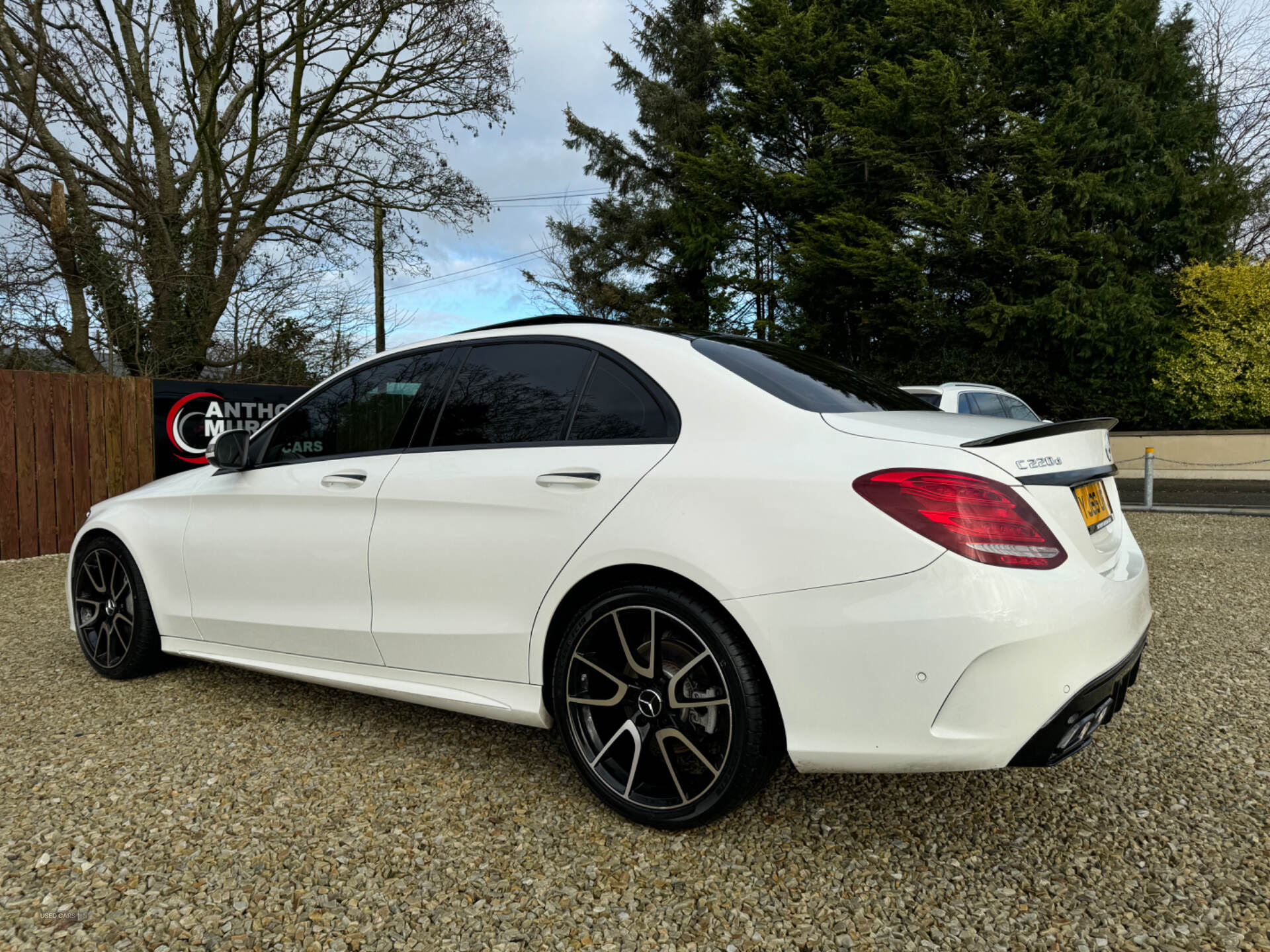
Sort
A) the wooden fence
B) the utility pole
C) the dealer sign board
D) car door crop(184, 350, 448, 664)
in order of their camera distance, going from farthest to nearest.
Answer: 1. the utility pole
2. the dealer sign board
3. the wooden fence
4. car door crop(184, 350, 448, 664)

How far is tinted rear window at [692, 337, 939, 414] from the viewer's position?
2447 millimetres

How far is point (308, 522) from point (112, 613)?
1.53m

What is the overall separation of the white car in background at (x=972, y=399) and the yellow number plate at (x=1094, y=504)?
16.8 ft

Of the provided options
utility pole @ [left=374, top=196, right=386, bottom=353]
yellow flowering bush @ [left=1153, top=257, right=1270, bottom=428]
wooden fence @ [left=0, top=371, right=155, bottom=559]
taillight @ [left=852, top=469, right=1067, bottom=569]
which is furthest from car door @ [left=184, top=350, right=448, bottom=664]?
yellow flowering bush @ [left=1153, top=257, right=1270, bottom=428]

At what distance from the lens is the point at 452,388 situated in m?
3.01

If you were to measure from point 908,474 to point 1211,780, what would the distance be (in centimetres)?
179

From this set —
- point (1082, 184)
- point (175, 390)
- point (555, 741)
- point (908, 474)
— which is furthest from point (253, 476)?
point (1082, 184)

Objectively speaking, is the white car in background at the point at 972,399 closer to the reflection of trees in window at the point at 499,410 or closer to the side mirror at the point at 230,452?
the reflection of trees in window at the point at 499,410

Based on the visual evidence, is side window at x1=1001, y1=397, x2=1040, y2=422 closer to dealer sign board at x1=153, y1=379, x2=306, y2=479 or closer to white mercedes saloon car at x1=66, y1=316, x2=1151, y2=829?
white mercedes saloon car at x1=66, y1=316, x2=1151, y2=829

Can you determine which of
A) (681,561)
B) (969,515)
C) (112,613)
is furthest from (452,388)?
(112,613)

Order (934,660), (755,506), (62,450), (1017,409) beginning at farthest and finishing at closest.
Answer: (1017,409) < (62,450) < (755,506) < (934,660)

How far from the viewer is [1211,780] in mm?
2746

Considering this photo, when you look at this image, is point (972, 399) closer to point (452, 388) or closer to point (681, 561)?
point (452, 388)

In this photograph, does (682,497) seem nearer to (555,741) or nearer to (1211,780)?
(555,741)
